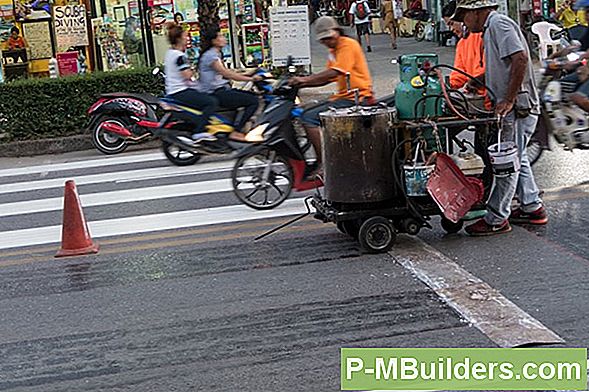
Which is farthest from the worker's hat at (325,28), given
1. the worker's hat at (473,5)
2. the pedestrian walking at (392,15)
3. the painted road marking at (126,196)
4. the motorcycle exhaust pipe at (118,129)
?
the pedestrian walking at (392,15)

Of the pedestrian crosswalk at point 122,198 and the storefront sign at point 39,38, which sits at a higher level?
the storefront sign at point 39,38

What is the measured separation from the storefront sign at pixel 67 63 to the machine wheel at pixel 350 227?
36.6 feet

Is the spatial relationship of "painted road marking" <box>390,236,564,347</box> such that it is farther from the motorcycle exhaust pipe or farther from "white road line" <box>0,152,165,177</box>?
the motorcycle exhaust pipe

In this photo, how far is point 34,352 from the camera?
6.34m

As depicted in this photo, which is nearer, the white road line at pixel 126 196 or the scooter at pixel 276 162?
the scooter at pixel 276 162

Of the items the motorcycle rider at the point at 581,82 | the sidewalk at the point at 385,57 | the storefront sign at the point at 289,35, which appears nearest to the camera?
the motorcycle rider at the point at 581,82

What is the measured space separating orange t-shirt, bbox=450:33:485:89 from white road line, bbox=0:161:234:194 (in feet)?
11.7

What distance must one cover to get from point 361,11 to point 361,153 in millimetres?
21987

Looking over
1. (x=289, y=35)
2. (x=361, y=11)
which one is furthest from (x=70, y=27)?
(x=361, y=11)

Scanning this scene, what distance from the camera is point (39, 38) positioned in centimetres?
1981

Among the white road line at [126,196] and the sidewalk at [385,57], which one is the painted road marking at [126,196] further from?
the sidewalk at [385,57]

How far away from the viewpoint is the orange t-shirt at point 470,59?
9.81m

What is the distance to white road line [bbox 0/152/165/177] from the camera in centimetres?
1355

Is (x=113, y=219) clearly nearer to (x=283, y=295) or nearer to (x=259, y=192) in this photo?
(x=259, y=192)
